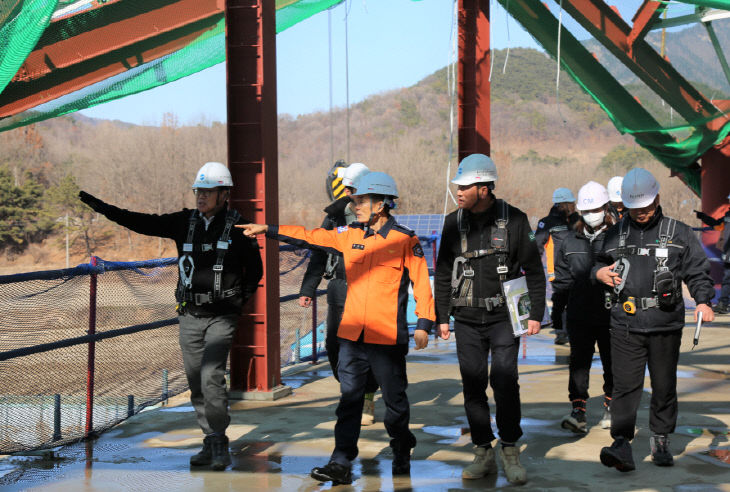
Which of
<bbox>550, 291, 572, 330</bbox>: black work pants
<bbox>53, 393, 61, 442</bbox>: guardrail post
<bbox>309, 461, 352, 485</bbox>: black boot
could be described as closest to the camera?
<bbox>309, 461, 352, 485</bbox>: black boot

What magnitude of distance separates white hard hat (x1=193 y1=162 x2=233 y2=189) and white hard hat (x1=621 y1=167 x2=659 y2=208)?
2825mm

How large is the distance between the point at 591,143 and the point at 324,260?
120 meters

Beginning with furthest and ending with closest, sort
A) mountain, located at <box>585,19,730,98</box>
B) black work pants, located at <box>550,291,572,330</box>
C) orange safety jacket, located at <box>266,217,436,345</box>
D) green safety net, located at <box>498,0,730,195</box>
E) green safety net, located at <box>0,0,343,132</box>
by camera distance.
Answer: mountain, located at <box>585,19,730,98</box>
green safety net, located at <box>498,0,730,195</box>
black work pants, located at <box>550,291,572,330</box>
green safety net, located at <box>0,0,343,132</box>
orange safety jacket, located at <box>266,217,436,345</box>

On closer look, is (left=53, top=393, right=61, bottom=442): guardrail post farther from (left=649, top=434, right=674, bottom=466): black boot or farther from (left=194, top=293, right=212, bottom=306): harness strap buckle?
(left=649, top=434, right=674, bottom=466): black boot

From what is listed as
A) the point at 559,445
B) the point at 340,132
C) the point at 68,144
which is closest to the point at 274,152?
the point at 559,445

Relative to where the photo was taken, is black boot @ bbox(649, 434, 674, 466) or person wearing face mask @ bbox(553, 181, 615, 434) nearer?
black boot @ bbox(649, 434, 674, 466)

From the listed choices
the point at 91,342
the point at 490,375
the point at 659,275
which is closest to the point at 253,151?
the point at 91,342

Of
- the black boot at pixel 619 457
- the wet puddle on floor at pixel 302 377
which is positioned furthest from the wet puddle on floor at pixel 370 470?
the wet puddle on floor at pixel 302 377

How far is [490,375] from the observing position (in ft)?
19.0

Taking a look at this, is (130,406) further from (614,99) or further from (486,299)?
(614,99)

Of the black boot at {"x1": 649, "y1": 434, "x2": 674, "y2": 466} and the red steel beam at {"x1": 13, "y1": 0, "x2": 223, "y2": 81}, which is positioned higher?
the red steel beam at {"x1": 13, "y1": 0, "x2": 223, "y2": 81}

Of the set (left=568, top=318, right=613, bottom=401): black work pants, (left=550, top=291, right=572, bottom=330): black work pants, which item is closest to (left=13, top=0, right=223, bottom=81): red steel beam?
(left=550, top=291, right=572, bottom=330): black work pants

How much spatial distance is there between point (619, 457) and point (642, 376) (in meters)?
0.60

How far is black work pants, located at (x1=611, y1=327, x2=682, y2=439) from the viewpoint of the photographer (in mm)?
5969
